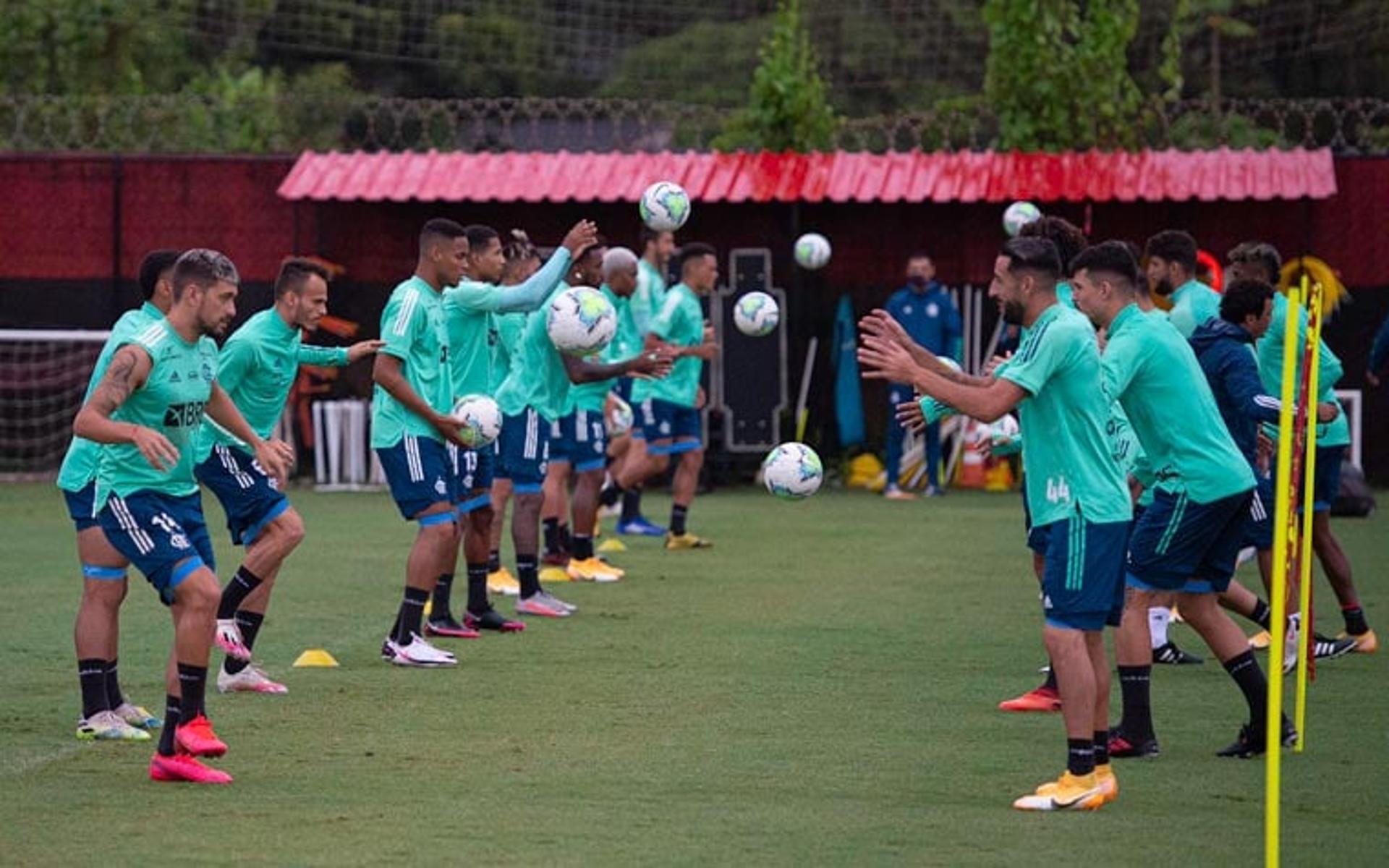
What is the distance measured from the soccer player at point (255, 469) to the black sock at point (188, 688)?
6.31ft

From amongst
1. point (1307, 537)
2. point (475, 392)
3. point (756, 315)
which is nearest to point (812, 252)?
point (756, 315)

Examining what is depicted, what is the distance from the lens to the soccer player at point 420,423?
461 inches

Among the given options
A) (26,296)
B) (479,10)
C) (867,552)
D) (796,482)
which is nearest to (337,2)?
(479,10)

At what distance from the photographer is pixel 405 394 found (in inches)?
457

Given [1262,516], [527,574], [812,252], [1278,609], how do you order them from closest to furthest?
[1278,609] → [1262,516] → [527,574] → [812,252]

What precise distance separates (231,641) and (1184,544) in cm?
436

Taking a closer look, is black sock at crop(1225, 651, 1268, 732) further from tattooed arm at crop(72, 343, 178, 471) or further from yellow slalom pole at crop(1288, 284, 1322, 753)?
tattooed arm at crop(72, 343, 178, 471)

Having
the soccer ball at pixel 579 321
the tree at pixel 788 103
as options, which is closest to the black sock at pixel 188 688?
the soccer ball at pixel 579 321

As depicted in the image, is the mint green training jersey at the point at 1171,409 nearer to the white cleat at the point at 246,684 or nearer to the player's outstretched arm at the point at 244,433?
the player's outstretched arm at the point at 244,433

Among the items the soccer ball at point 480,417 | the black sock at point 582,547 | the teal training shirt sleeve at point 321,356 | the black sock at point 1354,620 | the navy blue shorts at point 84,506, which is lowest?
the black sock at point 582,547

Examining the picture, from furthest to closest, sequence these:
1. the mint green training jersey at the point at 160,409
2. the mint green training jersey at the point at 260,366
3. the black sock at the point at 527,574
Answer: the black sock at the point at 527,574 < the mint green training jersey at the point at 260,366 < the mint green training jersey at the point at 160,409

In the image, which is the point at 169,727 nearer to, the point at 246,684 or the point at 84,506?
the point at 84,506

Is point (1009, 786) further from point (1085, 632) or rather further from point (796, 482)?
point (796, 482)

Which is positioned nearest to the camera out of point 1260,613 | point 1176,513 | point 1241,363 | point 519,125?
point 1176,513
